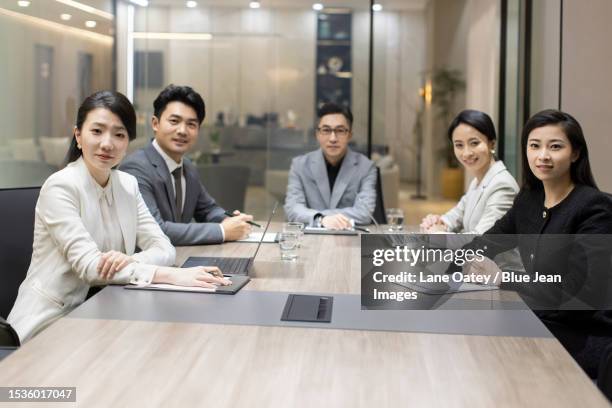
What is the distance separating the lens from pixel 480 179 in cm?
339

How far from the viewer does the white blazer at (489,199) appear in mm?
3086

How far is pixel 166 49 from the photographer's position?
5.91 m

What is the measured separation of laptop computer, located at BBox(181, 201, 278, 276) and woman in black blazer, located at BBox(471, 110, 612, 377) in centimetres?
76

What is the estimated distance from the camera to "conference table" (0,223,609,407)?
1.26m

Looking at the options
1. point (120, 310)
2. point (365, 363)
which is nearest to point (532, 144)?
point (365, 363)

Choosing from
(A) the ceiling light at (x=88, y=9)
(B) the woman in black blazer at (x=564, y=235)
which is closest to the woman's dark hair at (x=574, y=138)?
(B) the woman in black blazer at (x=564, y=235)

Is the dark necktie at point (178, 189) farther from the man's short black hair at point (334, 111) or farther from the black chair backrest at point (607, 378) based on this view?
the black chair backrest at point (607, 378)

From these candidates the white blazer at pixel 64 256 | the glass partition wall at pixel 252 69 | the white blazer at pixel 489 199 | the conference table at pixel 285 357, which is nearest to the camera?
the conference table at pixel 285 357

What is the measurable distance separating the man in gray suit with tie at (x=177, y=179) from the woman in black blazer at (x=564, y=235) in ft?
3.90

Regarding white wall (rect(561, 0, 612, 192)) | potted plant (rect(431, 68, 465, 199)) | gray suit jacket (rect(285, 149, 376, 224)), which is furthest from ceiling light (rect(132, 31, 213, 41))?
potted plant (rect(431, 68, 465, 199))

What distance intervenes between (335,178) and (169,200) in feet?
4.14

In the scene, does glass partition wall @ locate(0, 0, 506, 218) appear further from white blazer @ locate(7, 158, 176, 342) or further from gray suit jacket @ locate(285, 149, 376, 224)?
white blazer @ locate(7, 158, 176, 342)

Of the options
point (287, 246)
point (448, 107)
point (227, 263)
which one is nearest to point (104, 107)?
point (227, 263)

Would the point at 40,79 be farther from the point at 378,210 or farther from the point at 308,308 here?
the point at 308,308
